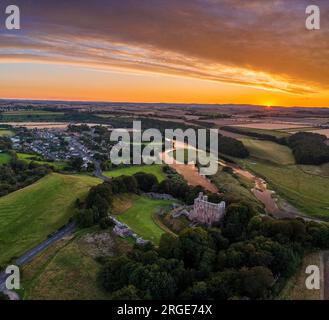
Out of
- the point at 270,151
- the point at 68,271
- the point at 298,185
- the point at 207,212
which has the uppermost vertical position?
the point at 270,151

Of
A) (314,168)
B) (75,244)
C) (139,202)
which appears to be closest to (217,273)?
(75,244)

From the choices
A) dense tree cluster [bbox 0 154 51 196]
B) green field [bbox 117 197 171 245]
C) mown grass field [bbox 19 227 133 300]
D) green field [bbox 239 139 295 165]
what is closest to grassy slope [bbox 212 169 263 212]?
green field [bbox 117 197 171 245]

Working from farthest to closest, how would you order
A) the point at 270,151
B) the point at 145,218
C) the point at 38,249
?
the point at 270,151 < the point at 145,218 < the point at 38,249

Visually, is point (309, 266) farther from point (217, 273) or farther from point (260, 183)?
point (260, 183)

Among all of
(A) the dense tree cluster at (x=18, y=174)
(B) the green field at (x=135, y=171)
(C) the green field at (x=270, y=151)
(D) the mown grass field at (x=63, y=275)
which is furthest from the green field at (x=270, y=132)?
(D) the mown grass field at (x=63, y=275)

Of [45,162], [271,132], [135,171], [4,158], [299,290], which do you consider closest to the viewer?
[299,290]

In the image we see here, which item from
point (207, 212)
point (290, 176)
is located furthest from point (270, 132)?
point (207, 212)

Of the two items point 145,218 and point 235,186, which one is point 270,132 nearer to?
point 235,186

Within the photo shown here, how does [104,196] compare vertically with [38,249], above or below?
above
